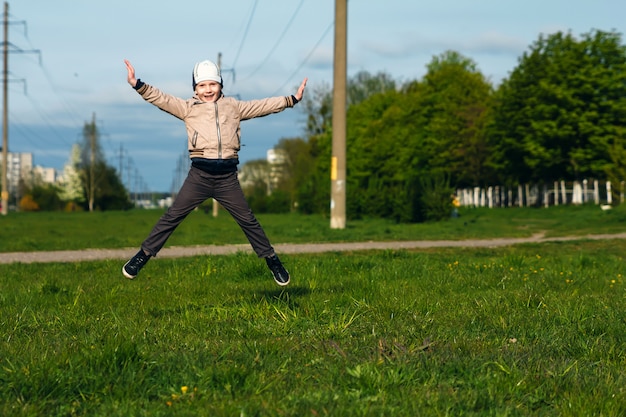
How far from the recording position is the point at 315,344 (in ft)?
18.6

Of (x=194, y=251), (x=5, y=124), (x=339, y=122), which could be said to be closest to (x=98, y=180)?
(x=5, y=124)

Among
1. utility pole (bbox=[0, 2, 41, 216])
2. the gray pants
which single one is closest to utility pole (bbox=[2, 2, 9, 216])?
utility pole (bbox=[0, 2, 41, 216])

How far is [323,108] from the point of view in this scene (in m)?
91.4

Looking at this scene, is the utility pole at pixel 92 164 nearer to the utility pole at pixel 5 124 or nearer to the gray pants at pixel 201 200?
the utility pole at pixel 5 124

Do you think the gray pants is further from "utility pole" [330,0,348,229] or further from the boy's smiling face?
"utility pole" [330,0,348,229]

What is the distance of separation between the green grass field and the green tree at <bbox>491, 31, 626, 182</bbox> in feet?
163

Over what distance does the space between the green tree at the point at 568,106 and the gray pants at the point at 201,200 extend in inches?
2029

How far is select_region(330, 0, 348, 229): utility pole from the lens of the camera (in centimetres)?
2702

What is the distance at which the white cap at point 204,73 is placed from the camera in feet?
24.2

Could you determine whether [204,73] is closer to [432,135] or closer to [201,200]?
[201,200]

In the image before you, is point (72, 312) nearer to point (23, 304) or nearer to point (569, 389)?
point (23, 304)

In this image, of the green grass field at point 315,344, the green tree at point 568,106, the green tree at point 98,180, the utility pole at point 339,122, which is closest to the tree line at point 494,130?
the green tree at point 568,106

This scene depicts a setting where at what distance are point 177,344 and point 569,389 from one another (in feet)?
8.13

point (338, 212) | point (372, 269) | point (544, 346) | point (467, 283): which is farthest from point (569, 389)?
point (338, 212)
